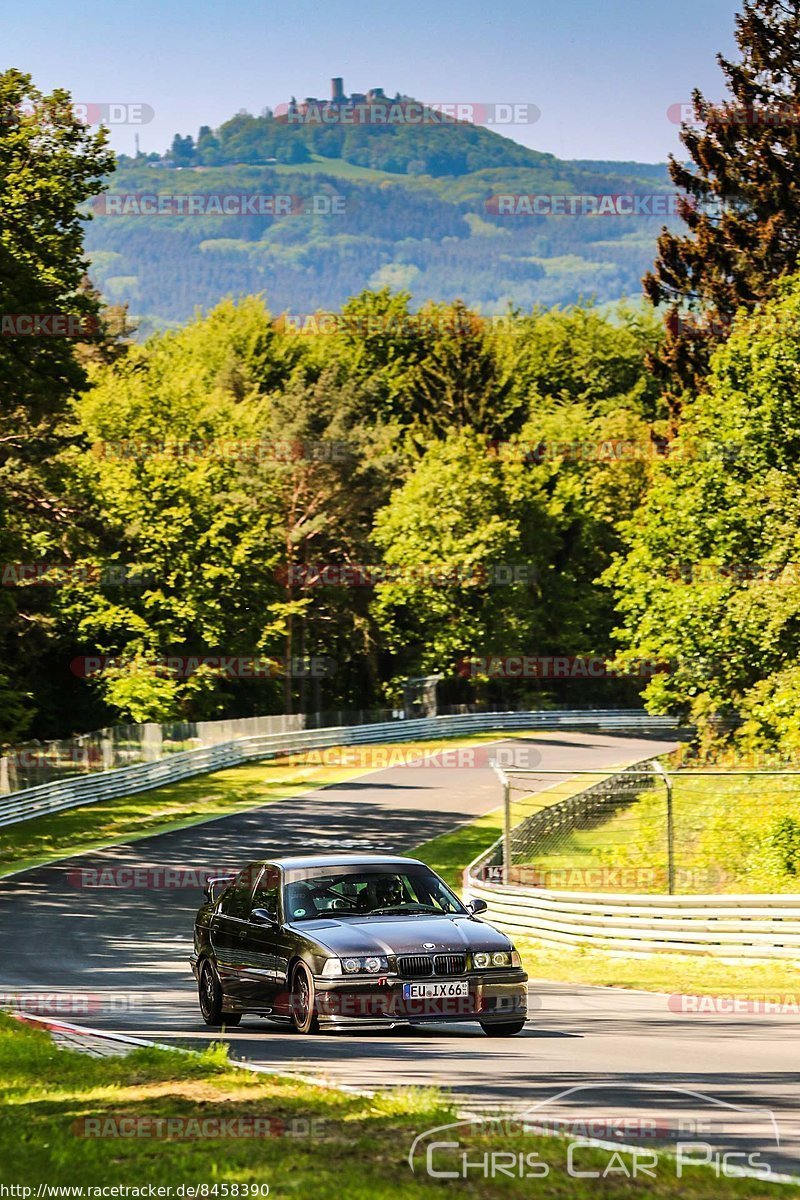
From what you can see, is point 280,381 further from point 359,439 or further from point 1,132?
point 1,132

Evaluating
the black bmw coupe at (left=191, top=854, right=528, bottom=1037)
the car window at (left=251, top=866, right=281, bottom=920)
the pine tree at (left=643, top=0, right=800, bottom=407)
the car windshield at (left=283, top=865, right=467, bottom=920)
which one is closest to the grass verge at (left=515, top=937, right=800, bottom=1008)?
the car windshield at (left=283, top=865, right=467, bottom=920)

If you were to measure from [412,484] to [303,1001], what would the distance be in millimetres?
73336

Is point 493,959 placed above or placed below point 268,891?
below

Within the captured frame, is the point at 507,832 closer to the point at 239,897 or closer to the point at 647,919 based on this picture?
the point at 647,919

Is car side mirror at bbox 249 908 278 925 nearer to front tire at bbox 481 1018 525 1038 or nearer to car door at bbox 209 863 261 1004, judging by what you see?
car door at bbox 209 863 261 1004

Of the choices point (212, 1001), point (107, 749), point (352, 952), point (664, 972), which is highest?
point (352, 952)

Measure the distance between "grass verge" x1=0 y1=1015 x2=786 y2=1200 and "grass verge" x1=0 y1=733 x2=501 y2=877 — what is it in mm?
25778

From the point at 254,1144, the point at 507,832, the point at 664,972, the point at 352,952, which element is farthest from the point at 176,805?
the point at 254,1144

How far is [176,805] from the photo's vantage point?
46.8 metres

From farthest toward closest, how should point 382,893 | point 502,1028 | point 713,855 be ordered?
point 713,855 → point 382,893 → point 502,1028

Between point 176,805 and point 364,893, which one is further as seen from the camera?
point 176,805

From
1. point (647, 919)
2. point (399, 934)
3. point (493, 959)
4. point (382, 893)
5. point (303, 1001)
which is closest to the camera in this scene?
point (493, 959)

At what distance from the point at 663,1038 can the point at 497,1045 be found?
167 centimetres

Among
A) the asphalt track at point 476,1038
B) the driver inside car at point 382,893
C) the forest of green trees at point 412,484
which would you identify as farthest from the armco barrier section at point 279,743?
the driver inside car at point 382,893
